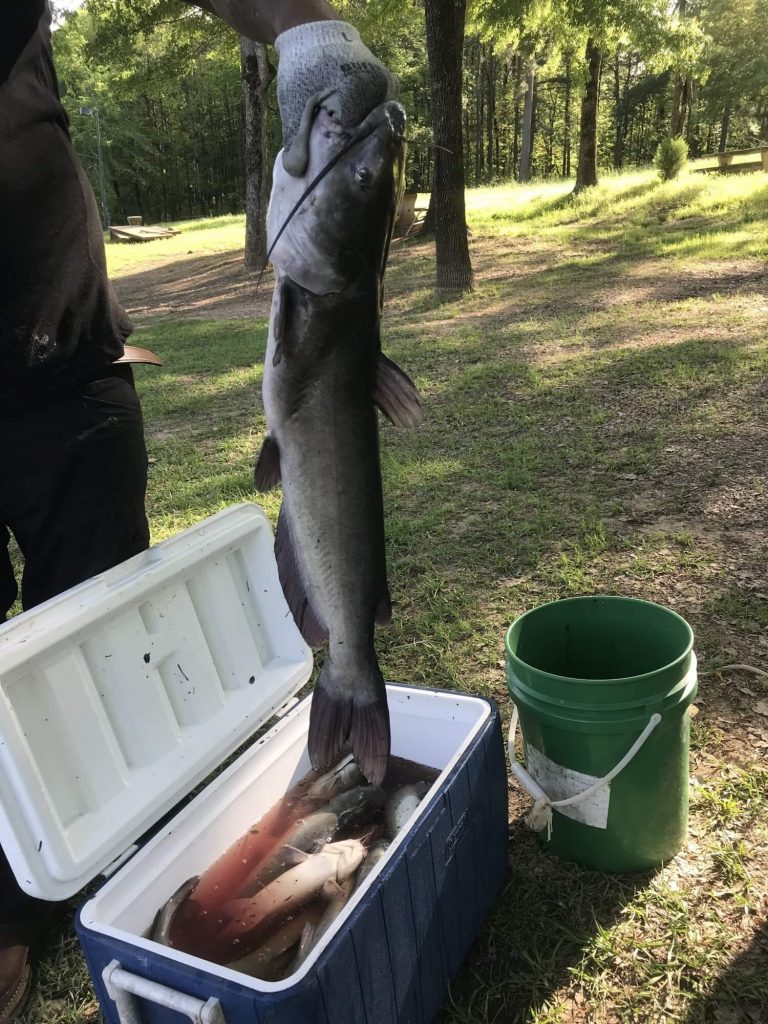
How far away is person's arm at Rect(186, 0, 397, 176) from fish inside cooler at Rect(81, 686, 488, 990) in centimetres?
145

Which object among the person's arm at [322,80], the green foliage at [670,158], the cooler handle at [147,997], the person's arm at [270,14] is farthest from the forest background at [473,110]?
the cooler handle at [147,997]

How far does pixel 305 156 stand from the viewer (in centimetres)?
110

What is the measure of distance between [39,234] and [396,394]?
121cm

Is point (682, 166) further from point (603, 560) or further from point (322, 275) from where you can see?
point (322, 275)

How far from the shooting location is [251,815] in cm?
236

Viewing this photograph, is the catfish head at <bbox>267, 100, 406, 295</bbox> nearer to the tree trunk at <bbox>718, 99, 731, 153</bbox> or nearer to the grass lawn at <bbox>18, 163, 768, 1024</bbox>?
the grass lawn at <bbox>18, 163, 768, 1024</bbox>

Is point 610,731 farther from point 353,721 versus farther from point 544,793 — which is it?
point 353,721

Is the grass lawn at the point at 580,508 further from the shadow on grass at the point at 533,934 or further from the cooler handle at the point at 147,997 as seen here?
the cooler handle at the point at 147,997

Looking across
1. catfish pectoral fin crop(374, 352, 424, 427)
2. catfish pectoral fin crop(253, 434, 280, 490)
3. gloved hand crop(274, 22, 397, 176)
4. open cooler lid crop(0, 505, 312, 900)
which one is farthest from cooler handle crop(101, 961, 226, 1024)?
gloved hand crop(274, 22, 397, 176)

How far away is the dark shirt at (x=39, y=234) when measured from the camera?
195 cm

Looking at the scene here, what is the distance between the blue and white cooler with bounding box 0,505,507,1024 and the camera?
64.1 inches

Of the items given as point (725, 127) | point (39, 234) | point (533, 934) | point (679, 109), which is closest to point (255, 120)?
point (39, 234)

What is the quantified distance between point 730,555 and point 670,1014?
2.41 metres

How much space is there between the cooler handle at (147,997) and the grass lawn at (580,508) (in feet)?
2.31
